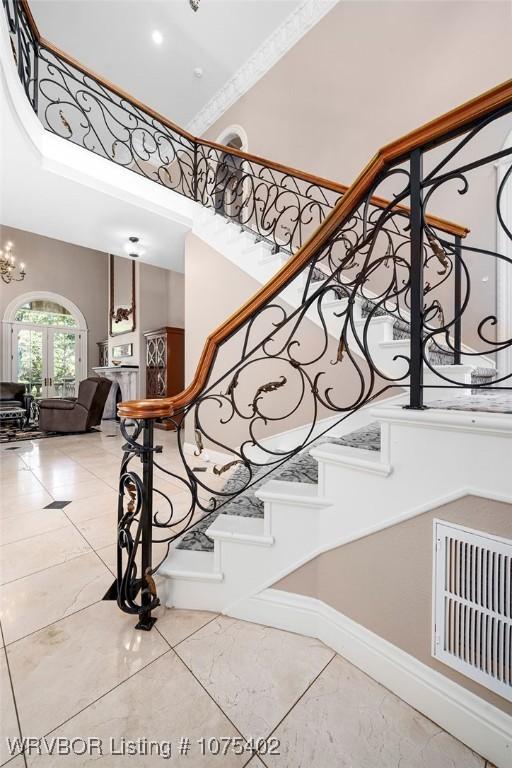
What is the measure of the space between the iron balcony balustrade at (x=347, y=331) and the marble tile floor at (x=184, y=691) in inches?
7.0

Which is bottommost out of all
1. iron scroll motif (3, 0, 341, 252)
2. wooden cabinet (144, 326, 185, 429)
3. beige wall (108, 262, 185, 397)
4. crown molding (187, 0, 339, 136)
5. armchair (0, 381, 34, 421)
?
armchair (0, 381, 34, 421)

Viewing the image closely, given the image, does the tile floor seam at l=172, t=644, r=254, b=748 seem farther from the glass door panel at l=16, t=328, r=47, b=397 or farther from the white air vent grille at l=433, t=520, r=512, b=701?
the glass door panel at l=16, t=328, r=47, b=397

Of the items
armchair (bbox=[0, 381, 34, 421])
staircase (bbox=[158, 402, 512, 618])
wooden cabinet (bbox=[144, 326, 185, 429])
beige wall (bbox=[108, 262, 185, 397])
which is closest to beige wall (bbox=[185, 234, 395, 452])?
staircase (bbox=[158, 402, 512, 618])

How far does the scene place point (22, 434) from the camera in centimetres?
539

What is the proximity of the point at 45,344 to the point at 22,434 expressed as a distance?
3841 millimetres

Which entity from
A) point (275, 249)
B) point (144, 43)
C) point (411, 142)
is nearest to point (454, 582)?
point (411, 142)

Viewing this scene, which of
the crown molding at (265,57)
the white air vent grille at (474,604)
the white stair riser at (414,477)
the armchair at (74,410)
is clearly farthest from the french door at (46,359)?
the white air vent grille at (474,604)

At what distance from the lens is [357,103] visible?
3.45m

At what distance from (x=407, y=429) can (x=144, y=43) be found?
640 cm

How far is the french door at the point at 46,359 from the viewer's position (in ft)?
26.3

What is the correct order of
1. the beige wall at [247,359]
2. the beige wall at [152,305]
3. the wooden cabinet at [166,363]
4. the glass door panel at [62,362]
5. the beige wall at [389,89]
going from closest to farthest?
the beige wall at [389,89] → the beige wall at [247,359] → the wooden cabinet at [166,363] → the beige wall at [152,305] → the glass door panel at [62,362]

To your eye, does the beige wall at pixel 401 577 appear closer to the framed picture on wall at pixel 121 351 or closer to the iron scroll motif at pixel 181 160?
the iron scroll motif at pixel 181 160

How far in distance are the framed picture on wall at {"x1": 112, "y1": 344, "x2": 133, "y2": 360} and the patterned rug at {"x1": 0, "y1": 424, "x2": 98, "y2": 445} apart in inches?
74.0

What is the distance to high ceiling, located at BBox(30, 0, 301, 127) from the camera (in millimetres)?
4078
